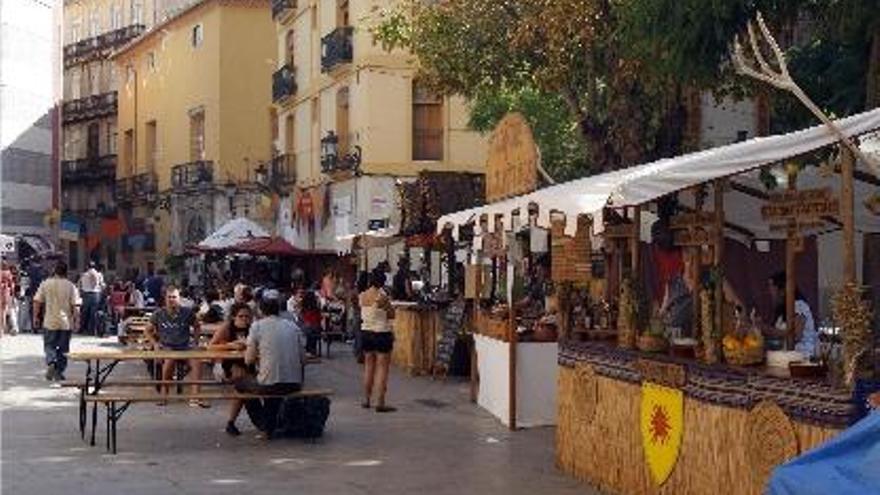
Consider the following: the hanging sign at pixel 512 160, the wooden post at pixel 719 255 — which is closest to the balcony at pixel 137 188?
the hanging sign at pixel 512 160

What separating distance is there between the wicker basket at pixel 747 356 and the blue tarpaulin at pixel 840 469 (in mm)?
3445

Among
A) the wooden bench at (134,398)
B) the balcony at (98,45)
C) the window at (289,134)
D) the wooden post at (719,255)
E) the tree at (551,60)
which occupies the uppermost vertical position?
the balcony at (98,45)

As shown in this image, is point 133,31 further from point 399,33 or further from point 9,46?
point 399,33

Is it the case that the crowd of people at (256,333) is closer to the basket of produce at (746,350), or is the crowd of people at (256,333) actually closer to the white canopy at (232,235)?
the white canopy at (232,235)

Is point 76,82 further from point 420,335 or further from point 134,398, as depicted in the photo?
point 134,398

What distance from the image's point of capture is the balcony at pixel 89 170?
2447 inches

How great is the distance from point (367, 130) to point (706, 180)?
2557cm

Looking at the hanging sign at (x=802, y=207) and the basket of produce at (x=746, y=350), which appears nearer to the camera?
the hanging sign at (x=802, y=207)

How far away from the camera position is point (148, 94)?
56.1 m

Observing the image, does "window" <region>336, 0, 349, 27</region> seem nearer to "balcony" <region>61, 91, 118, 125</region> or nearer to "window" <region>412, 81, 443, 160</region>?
"window" <region>412, 81, 443, 160</region>

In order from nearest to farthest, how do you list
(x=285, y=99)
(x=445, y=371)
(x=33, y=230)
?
(x=445, y=371), (x=285, y=99), (x=33, y=230)

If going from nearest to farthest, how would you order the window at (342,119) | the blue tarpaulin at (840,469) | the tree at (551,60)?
the blue tarpaulin at (840,469) < the tree at (551,60) < the window at (342,119)

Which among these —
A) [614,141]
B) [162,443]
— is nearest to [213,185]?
[614,141]

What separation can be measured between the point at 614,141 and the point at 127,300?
1663cm
